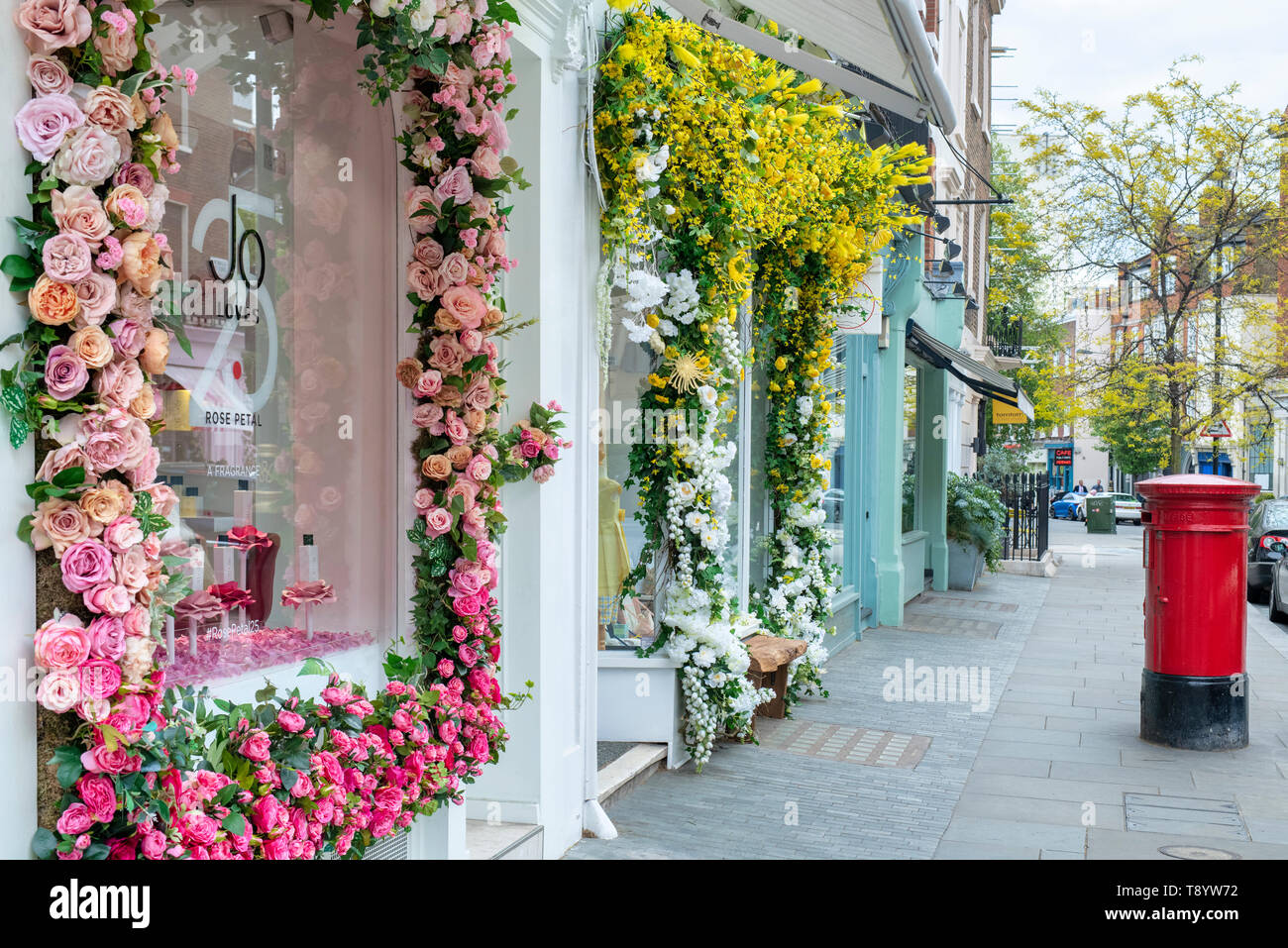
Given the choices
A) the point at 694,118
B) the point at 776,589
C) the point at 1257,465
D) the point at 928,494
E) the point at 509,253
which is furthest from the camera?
the point at 1257,465

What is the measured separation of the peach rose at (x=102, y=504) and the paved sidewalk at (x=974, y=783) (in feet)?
10.4

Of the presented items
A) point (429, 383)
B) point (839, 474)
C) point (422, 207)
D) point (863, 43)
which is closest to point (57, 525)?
point (429, 383)

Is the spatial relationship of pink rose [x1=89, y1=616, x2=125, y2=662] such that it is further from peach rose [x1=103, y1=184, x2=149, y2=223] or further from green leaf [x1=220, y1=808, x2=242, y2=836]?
peach rose [x1=103, y1=184, x2=149, y2=223]

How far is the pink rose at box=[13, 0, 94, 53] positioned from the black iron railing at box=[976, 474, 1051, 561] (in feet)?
63.9

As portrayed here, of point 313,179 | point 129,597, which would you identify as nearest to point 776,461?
point 313,179

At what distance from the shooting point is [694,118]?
5.84 m

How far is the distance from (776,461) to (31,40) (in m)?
6.67

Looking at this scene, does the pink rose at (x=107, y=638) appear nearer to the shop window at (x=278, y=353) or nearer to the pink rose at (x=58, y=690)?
the pink rose at (x=58, y=690)

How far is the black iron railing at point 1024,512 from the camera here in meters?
20.8

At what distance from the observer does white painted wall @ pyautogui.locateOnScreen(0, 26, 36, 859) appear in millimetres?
2396

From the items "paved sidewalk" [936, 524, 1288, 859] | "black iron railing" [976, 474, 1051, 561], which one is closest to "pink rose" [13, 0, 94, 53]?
"paved sidewalk" [936, 524, 1288, 859]

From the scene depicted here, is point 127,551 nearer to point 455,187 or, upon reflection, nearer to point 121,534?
point 121,534

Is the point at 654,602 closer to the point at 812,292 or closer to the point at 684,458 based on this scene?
the point at 684,458

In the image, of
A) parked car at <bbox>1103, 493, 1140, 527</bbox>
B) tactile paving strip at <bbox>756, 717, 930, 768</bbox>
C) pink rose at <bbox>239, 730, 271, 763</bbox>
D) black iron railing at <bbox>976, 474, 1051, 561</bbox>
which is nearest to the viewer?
pink rose at <bbox>239, 730, 271, 763</bbox>
